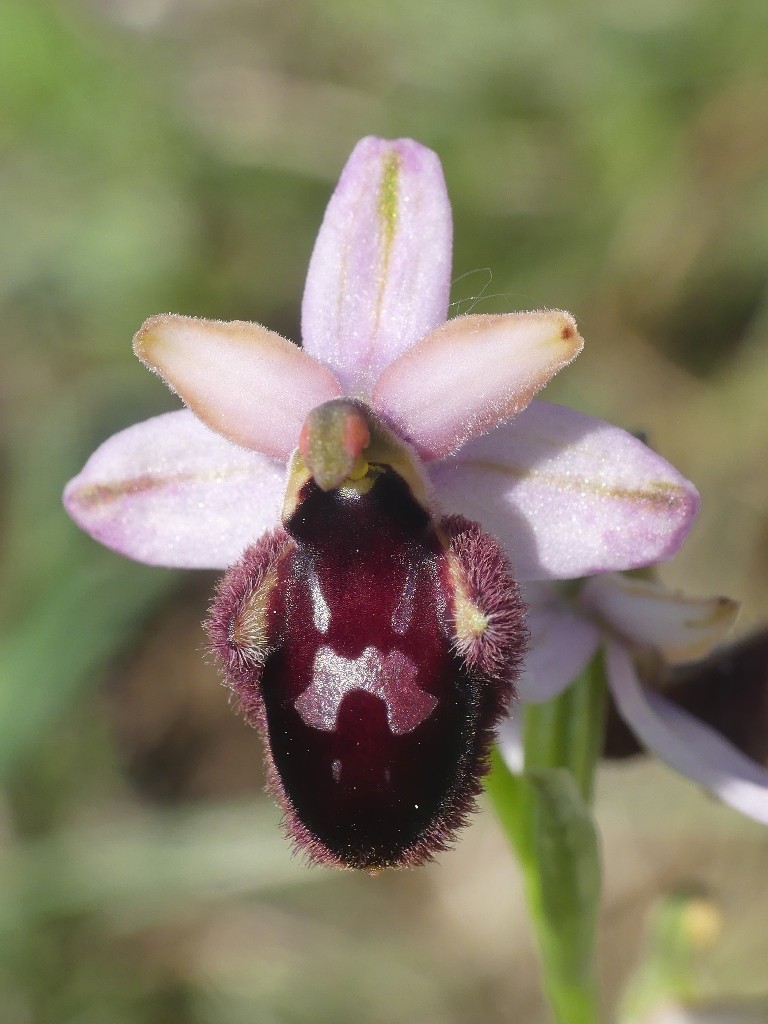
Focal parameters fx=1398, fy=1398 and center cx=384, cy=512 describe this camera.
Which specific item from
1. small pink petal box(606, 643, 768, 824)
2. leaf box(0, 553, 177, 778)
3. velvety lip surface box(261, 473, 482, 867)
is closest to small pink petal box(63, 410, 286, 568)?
velvety lip surface box(261, 473, 482, 867)

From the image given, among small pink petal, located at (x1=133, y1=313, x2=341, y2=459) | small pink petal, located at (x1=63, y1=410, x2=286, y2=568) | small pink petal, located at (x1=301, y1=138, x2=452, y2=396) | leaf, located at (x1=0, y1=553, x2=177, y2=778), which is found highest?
small pink petal, located at (x1=301, y1=138, x2=452, y2=396)

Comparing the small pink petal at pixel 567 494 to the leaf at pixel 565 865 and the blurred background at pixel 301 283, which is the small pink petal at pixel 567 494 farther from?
the blurred background at pixel 301 283

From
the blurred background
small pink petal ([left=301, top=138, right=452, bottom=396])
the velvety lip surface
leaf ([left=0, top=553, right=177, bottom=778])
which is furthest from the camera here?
the blurred background

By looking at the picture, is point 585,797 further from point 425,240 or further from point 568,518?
point 425,240

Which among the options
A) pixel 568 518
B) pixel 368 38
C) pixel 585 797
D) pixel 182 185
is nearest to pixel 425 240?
pixel 568 518

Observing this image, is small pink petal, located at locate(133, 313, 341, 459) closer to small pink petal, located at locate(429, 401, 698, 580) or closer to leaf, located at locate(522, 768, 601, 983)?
small pink petal, located at locate(429, 401, 698, 580)

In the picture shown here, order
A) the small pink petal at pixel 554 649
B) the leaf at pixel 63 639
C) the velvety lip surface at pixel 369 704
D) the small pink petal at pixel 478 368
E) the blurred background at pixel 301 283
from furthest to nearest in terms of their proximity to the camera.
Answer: the blurred background at pixel 301 283 < the leaf at pixel 63 639 < the small pink petal at pixel 554 649 < the small pink petal at pixel 478 368 < the velvety lip surface at pixel 369 704

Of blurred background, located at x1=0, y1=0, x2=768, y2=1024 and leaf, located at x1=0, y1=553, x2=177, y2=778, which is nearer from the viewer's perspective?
leaf, located at x1=0, y1=553, x2=177, y2=778

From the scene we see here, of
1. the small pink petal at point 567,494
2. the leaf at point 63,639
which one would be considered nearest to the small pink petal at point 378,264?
the small pink petal at point 567,494
